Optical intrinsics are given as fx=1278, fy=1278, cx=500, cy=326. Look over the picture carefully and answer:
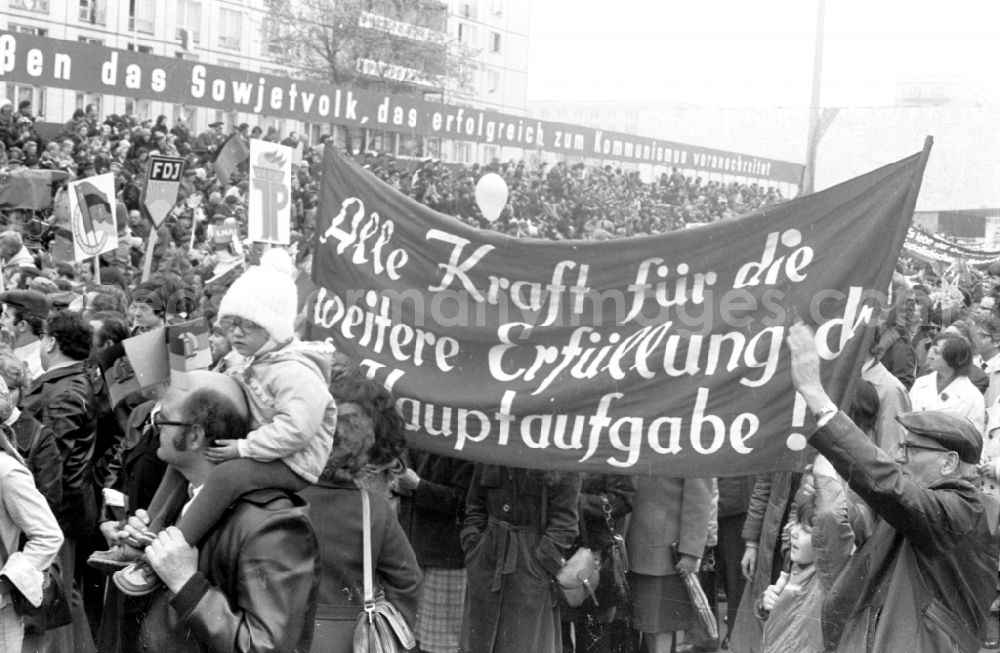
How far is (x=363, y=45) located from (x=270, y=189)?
38.6 metres

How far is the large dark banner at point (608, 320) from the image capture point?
463cm

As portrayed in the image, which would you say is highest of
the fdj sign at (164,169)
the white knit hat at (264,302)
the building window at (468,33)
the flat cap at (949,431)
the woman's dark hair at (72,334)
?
A: the building window at (468,33)

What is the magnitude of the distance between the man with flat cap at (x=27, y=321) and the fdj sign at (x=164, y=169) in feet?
11.6

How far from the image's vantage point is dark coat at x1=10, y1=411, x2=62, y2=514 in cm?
495

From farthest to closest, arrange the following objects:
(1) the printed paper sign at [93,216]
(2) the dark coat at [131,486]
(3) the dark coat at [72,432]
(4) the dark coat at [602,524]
→ (1) the printed paper sign at [93,216]
(4) the dark coat at [602,524]
(3) the dark coat at [72,432]
(2) the dark coat at [131,486]

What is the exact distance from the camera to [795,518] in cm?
483

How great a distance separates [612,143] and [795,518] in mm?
25998

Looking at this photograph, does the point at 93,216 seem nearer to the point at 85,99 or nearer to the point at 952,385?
the point at 952,385

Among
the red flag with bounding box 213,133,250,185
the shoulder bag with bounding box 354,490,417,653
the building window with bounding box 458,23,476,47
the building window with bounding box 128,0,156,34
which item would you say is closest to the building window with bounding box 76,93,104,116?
→ the building window with bounding box 128,0,156,34

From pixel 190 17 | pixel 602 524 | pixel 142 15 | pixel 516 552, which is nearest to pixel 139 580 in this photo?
pixel 516 552

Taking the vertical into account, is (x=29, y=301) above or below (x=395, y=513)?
above

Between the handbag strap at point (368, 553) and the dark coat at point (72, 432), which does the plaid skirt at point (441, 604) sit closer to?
the dark coat at point (72, 432)

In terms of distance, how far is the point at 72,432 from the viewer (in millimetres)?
5465

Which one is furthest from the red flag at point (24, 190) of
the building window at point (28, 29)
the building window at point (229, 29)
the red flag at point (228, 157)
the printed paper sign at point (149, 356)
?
the building window at point (229, 29)
